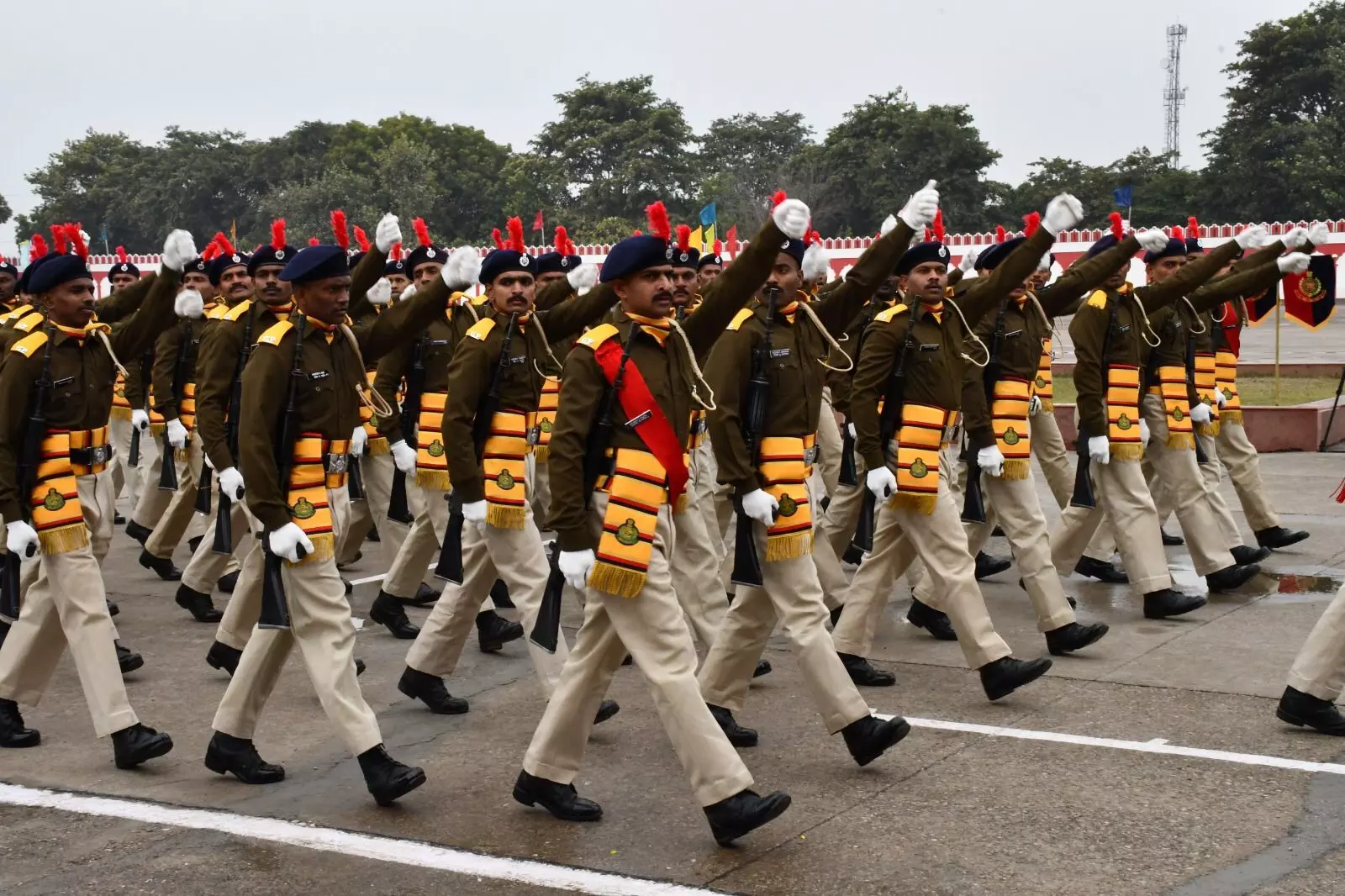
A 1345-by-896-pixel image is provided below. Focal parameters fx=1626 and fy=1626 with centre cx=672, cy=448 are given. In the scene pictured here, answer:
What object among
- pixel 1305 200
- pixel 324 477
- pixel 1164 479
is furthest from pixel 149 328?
pixel 1305 200

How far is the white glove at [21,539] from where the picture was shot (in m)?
6.42

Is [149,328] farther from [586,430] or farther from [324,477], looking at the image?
[586,430]

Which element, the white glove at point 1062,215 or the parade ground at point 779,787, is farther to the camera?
the white glove at point 1062,215

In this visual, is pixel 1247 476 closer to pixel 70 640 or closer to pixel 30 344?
pixel 70 640

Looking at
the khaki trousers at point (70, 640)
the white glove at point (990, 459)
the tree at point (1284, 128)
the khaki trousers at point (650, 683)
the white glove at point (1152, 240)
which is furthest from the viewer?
the tree at point (1284, 128)

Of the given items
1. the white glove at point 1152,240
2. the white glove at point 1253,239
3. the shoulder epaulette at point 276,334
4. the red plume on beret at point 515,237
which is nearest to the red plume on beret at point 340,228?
the red plume on beret at point 515,237

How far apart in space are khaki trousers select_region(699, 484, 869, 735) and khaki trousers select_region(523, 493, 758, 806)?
0.42ft

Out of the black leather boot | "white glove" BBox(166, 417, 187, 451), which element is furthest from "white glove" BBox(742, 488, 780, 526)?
"white glove" BBox(166, 417, 187, 451)

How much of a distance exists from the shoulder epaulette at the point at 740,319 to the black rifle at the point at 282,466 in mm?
1638

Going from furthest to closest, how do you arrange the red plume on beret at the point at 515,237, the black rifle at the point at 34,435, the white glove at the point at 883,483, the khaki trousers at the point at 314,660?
the red plume on beret at the point at 515,237 → the white glove at the point at 883,483 → the black rifle at the point at 34,435 → the khaki trousers at the point at 314,660

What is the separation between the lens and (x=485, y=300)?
8.46 m

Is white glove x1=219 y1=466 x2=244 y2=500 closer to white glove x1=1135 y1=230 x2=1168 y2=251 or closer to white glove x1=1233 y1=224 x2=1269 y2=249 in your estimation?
white glove x1=1135 y1=230 x2=1168 y2=251

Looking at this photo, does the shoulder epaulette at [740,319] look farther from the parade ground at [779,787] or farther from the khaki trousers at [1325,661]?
the khaki trousers at [1325,661]

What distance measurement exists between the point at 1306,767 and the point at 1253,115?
46.0 m
